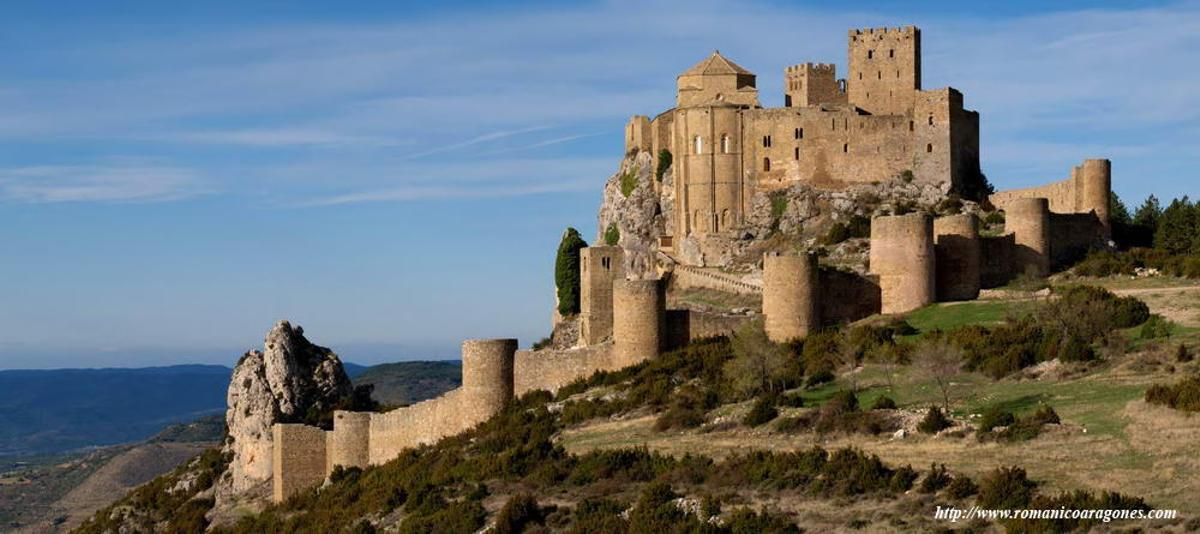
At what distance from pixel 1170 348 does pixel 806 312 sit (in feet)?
31.8

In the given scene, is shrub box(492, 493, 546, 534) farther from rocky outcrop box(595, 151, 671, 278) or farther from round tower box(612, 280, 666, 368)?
rocky outcrop box(595, 151, 671, 278)

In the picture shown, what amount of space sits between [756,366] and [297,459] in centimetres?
1426

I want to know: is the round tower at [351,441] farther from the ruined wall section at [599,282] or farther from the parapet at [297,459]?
the ruined wall section at [599,282]

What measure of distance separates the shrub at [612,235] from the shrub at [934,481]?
119ft

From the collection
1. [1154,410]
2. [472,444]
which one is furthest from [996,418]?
[472,444]

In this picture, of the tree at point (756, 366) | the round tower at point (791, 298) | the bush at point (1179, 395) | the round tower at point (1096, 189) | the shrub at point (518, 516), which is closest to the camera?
the bush at point (1179, 395)

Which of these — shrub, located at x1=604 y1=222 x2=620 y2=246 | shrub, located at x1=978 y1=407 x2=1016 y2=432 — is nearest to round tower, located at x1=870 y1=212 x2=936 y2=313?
shrub, located at x1=978 y1=407 x2=1016 y2=432

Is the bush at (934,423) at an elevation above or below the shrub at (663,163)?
below

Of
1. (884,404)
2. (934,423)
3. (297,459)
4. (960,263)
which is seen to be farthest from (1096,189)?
(297,459)

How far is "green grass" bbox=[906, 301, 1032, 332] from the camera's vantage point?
45875 millimetres

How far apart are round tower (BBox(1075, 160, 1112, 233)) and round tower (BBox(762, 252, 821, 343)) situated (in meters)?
13.5

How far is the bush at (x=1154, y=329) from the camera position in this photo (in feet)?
135

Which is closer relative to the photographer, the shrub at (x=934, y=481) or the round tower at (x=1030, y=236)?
the shrub at (x=934, y=481)

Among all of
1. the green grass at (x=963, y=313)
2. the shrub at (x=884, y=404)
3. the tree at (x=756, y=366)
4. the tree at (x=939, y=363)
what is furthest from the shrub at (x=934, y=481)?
the green grass at (x=963, y=313)
